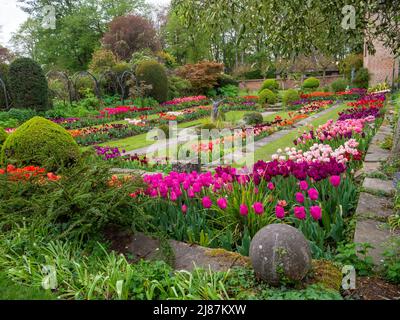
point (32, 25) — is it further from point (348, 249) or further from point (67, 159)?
point (348, 249)

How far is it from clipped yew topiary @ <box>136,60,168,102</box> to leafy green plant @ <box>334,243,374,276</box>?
19733 mm

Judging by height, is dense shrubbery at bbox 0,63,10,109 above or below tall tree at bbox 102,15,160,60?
below

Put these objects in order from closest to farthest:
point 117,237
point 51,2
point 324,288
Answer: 1. point 324,288
2. point 117,237
3. point 51,2

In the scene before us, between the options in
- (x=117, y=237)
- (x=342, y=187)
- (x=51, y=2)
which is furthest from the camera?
(x=51, y=2)

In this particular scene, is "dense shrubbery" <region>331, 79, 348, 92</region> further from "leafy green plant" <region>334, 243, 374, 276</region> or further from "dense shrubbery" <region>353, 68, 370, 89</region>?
"leafy green plant" <region>334, 243, 374, 276</region>

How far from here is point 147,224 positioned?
339 cm

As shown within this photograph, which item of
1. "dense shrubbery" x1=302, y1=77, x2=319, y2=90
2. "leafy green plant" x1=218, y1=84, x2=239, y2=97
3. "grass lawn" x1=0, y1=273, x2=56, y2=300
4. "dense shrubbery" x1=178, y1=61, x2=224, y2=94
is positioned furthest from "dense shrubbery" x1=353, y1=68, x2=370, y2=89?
"grass lawn" x1=0, y1=273, x2=56, y2=300

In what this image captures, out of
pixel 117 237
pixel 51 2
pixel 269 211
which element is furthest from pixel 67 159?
pixel 51 2

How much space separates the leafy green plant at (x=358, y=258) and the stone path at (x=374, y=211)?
94 millimetres

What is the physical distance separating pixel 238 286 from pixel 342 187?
1911 mm

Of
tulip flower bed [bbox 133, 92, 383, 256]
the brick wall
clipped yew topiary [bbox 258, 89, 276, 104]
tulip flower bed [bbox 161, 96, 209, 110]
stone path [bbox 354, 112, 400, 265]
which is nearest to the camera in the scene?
stone path [bbox 354, 112, 400, 265]

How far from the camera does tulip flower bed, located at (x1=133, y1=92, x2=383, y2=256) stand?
3079 mm

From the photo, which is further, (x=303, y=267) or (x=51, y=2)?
(x=51, y=2)

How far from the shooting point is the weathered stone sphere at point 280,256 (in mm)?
2209
